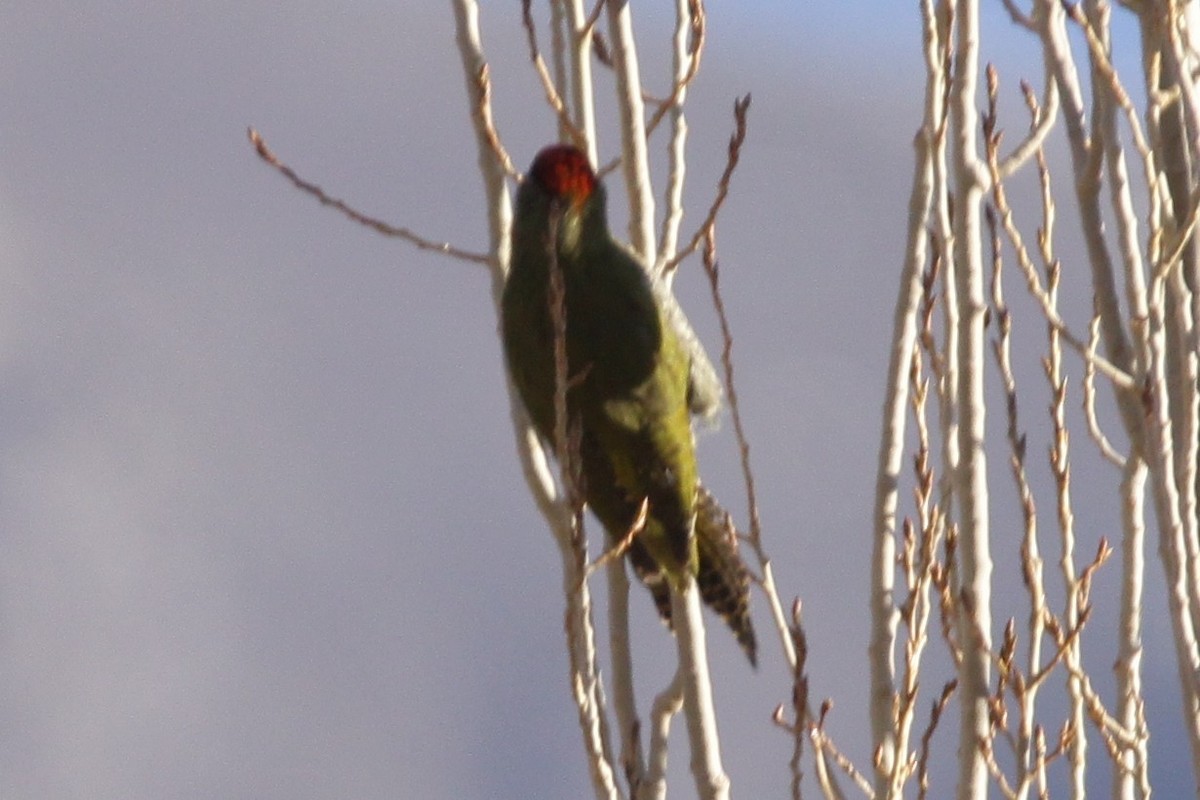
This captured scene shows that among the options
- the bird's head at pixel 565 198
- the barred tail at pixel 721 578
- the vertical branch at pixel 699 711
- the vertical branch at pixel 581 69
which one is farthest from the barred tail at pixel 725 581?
the vertical branch at pixel 581 69

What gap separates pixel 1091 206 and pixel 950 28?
72cm

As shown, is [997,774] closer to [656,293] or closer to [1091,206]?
[1091,206]

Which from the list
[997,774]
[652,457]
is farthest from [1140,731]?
[652,457]

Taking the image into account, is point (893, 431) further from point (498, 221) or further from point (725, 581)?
point (498, 221)

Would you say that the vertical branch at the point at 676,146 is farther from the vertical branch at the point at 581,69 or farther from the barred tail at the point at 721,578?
the barred tail at the point at 721,578

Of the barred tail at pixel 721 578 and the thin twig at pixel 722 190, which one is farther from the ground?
the thin twig at pixel 722 190

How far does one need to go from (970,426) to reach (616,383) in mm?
1383

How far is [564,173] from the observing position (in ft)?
12.9

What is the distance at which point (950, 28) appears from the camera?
3.32 metres

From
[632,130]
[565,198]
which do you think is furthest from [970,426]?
[565,198]

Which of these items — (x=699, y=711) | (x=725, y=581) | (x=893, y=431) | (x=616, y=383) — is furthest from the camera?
(x=616, y=383)

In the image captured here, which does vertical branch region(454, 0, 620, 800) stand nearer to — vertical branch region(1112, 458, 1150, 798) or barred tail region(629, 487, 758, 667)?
barred tail region(629, 487, 758, 667)

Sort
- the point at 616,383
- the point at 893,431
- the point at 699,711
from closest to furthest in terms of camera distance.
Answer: the point at 699,711 < the point at 893,431 < the point at 616,383

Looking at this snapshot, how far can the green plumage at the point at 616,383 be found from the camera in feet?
12.7
